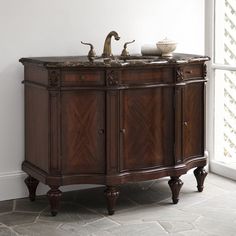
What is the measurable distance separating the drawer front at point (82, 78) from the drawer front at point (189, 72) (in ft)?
1.78

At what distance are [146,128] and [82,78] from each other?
1.78 feet

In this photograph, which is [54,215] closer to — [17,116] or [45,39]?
[17,116]

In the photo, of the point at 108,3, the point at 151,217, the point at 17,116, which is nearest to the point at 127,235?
the point at 151,217

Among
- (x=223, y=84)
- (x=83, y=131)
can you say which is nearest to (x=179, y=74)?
(x=83, y=131)

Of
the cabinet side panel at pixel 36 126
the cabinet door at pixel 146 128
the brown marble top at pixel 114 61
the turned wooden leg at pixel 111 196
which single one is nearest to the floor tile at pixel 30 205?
the cabinet side panel at pixel 36 126

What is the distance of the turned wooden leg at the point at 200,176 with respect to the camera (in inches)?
159

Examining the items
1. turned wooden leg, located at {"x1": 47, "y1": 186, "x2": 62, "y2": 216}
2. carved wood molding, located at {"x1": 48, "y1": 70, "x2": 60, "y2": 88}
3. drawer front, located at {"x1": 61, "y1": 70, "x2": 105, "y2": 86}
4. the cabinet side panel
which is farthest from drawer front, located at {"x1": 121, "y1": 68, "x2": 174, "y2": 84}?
turned wooden leg, located at {"x1": 47, "y1": 186, "x2": 62, "y2": 216}

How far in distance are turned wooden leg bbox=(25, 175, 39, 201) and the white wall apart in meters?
0.10

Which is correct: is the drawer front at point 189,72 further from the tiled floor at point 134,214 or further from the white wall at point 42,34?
the tiled floor at point 134,214

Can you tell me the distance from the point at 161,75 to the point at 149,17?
84cm

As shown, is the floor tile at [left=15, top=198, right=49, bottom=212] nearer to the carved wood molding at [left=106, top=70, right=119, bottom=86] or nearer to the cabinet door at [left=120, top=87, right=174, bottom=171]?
the cabinet door at [left=120, top=87, right=174, bottom=171]

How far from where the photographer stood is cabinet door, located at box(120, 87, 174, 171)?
3545 mm

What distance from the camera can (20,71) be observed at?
3.85 meters

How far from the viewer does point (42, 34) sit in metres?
3.90
